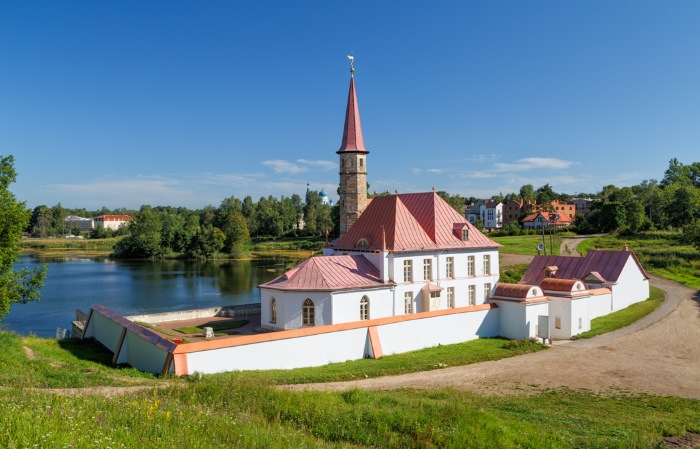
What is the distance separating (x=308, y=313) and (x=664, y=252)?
144 feet

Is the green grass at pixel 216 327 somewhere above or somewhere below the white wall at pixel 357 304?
below

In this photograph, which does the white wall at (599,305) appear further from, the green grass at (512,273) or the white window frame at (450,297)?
the green grass at (512,273)

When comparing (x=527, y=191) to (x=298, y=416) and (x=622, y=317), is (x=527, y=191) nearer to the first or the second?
(x=622, y=317)

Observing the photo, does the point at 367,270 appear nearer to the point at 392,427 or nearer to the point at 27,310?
the point at 392,427

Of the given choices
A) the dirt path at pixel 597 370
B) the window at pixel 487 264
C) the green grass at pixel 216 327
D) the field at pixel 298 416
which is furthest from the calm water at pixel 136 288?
the dirt path at pixel 597 370

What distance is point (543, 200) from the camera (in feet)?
332

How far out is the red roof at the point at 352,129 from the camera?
104 feet

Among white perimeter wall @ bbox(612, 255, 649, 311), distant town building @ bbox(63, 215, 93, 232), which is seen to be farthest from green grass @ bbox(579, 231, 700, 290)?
distant town building @ bbox(63, 215, 93, 232)

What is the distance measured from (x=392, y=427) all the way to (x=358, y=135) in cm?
2379

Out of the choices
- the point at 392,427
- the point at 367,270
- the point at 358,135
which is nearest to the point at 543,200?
the point at 358,135

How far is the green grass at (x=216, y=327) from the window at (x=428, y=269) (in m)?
9.53

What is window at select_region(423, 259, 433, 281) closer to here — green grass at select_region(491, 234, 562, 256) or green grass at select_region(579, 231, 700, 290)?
green grass at select_region(579, 231, 700, 290)

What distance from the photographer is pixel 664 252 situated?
5194 cm

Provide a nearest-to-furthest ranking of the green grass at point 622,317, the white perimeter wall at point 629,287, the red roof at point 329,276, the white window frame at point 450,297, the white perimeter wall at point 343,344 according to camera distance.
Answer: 1. the white perimeter wall at point 343,344
2. the red roof at point 329,276
3. the green grass at point 622,317
4. the white window frame at point 450,297
5. the white perimeter wall at point 629,287
